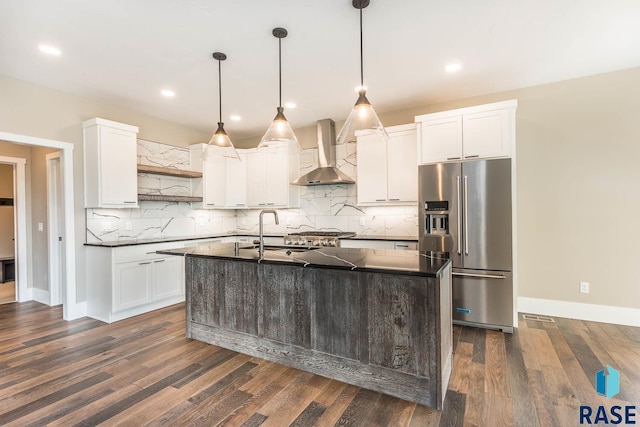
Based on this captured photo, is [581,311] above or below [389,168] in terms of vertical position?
below

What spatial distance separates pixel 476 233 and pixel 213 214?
435cm

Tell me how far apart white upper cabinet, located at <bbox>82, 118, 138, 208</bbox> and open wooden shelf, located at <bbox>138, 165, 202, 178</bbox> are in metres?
0.21

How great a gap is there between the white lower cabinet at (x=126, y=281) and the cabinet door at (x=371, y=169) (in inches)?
109

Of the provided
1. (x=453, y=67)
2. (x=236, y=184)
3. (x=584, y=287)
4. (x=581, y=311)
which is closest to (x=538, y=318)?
(x=581, y=311)

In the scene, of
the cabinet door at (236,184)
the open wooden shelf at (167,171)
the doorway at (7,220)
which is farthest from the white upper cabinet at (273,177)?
the doorway at (7,220)

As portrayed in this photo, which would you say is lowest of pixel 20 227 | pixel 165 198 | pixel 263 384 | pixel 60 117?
pixel 263 384

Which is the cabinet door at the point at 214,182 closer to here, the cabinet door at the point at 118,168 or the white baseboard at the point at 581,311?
the cabinet door at the point at 118,168

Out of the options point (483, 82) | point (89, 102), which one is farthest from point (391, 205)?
point (89, 102)

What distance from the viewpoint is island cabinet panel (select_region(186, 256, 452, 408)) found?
205cm

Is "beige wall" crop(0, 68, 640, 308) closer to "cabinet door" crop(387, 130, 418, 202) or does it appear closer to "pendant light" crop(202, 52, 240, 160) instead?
"cabinet door" crop(387, 130, 418, 202)

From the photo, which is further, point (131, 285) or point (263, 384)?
point (131, 285)

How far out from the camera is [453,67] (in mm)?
3230

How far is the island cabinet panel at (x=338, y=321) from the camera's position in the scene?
2053 mm

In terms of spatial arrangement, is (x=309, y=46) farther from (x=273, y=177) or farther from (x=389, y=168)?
(x=273, y=177)
